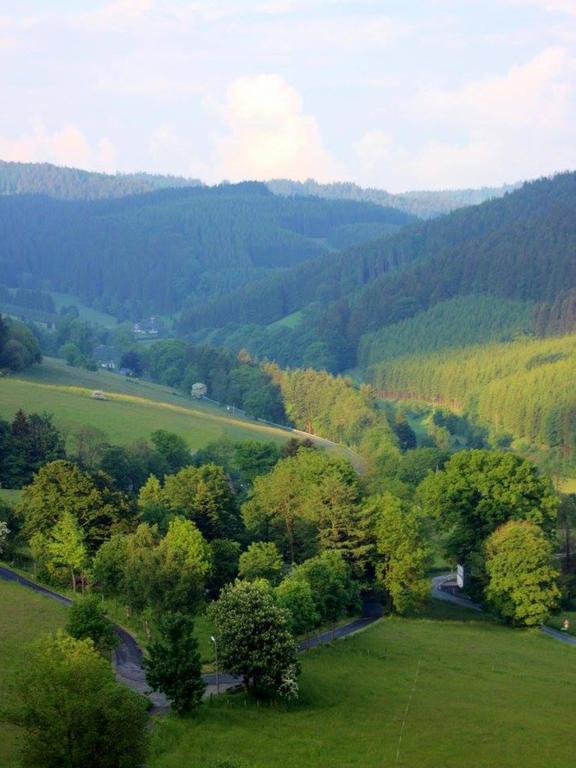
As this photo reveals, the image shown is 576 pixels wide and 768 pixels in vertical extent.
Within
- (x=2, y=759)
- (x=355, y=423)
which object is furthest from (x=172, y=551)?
(x=355, y=423)

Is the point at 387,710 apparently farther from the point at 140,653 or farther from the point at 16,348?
the point at 16,348

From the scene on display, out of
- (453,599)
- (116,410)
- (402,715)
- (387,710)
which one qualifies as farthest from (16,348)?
(402,715)

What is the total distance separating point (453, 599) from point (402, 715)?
36.7m

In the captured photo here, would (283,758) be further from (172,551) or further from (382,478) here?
(382,478)

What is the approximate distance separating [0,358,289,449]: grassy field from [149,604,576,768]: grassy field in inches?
2928

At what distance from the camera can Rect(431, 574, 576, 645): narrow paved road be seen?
8538 centimetres

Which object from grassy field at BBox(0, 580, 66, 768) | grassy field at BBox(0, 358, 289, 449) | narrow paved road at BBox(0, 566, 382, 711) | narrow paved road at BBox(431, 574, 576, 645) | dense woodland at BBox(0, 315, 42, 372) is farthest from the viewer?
dense woodland at BBox(0, 315, 42, 372)

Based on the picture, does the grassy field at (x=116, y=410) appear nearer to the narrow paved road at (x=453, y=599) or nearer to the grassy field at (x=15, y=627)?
the narrow paved road at (x=453, y=599)

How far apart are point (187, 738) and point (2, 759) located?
317 inches

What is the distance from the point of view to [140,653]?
215 ft

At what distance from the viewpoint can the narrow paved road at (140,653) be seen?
5872 cm

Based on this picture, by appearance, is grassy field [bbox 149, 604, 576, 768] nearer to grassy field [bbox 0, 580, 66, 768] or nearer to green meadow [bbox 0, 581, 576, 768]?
green meadow [bbox 0, 581, 576, 768]

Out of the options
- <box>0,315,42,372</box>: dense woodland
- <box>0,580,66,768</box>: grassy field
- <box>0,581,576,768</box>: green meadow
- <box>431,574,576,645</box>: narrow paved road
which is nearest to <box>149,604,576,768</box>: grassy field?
<box>0,581,576,768</box>: green meadow

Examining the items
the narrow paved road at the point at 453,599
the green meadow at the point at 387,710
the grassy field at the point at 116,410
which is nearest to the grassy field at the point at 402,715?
the green meadow at the point at 387,710
